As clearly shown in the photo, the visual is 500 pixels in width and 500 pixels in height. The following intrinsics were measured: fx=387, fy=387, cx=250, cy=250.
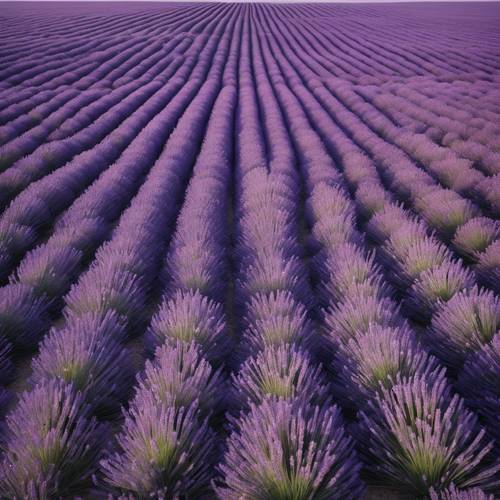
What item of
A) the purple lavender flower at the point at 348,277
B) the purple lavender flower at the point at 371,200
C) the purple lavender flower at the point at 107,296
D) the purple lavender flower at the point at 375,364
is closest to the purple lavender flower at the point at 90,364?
the purple lavender flower at the point at 107,296

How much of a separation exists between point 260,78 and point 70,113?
6155 millimetres

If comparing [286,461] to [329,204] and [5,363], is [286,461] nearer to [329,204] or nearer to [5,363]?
[5,363]

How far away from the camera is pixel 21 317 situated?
242 cm

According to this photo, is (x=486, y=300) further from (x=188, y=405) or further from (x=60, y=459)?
(x=60, y=459)

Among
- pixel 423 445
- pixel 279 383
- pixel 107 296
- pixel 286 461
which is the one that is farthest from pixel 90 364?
pixel 423 445

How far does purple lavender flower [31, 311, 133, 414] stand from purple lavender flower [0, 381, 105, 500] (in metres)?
0.13

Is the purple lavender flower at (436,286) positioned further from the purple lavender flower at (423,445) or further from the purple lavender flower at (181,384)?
the purple lavender flower at (181,384)

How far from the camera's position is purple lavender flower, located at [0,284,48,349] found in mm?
2381

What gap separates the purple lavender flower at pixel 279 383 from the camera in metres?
1.72

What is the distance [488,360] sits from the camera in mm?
1813

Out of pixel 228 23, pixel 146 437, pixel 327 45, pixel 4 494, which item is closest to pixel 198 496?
pixel 146 437

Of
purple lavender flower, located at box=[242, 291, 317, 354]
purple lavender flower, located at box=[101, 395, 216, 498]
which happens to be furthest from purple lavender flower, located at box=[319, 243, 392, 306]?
purple lavender flower, located at box=[101, 395, 216, 498]

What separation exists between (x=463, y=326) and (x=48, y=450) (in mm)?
2010

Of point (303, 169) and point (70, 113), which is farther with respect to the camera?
point (70, 113)
